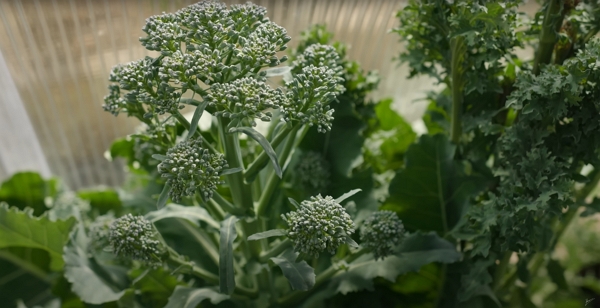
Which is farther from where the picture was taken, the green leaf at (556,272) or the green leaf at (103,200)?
the green leaf at (103,200)

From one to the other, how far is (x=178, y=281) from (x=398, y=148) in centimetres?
43

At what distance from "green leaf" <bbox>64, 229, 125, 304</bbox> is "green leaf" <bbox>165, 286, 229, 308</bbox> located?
0.27ft

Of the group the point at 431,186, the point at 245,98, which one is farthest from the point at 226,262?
the point at 431,186

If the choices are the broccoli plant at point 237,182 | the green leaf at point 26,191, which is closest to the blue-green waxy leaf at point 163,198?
the broccoli plant at point 237,182

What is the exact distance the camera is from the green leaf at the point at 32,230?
0.75 meters

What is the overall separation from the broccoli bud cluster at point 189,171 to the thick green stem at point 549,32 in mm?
411

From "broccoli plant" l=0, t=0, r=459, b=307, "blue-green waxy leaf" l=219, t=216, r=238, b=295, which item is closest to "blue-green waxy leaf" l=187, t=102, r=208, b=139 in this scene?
"broccoli plant" l=0, t=0, r=459, b=307

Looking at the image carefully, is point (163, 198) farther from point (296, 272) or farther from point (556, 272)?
point (556, 272)

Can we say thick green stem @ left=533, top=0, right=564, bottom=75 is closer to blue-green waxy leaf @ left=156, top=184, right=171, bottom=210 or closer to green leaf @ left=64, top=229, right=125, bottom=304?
blue-green waxy leaf @ left=156, top=184, right=171, bottom=210

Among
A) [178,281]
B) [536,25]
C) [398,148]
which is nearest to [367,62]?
[398,148]

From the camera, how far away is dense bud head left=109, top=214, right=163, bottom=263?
0.57m

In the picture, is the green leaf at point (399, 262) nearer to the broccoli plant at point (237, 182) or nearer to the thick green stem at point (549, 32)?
the broccoli plant at point (237, 182)

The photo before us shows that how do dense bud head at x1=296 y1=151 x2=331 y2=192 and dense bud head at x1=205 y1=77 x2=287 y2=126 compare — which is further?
dense bud head at x1=296 y1=151 x2=331 y2=192

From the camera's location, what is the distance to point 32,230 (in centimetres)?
76
